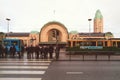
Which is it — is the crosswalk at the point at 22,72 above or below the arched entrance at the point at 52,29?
below

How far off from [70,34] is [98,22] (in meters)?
31.1

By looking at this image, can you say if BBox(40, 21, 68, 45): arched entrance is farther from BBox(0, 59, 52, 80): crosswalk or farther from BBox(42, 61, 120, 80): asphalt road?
BBox(42, 61, 120, 80): asphalt road

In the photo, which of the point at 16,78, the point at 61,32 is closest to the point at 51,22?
the point at 61,32

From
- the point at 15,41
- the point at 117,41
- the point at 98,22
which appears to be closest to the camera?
the point at 15,41

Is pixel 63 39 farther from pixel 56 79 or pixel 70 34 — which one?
pixel 56 79

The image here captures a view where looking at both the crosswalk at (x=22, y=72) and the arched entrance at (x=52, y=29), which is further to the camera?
the arched entrance at (x=52, y=29)

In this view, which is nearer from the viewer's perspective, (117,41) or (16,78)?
(16,78)

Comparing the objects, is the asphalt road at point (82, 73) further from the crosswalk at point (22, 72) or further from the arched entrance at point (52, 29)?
the arched entrance at point (52, 29)

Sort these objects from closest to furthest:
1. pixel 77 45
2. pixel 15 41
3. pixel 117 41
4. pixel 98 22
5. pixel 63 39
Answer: pixel 15 41 → pixel 77 45 → pixel 117 41 → pixel 63 39 → pixel 98 22

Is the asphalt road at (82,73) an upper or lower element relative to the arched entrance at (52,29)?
lower

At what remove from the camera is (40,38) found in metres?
96.8

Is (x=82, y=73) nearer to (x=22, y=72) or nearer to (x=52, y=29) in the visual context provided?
(x=22, y=72)

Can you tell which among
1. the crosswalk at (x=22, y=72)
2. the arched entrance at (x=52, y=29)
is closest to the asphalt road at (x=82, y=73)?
the crosswalk at (x=22, y=72)

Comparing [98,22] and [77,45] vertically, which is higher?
[98,22]
